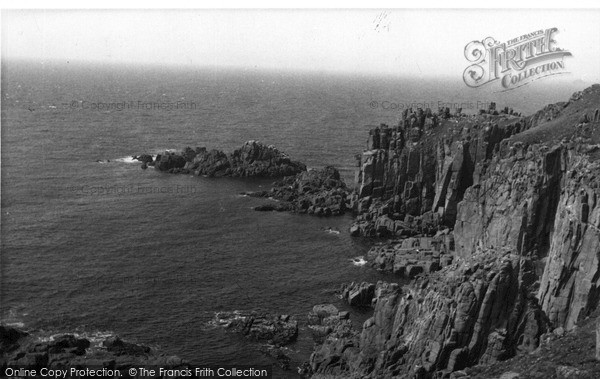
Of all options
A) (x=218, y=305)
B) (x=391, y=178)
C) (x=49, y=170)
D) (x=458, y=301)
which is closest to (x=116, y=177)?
(x=49, y=170)

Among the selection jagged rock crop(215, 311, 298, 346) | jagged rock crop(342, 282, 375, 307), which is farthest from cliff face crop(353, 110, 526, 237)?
jagged rock crop(215, 311, 298, 346)

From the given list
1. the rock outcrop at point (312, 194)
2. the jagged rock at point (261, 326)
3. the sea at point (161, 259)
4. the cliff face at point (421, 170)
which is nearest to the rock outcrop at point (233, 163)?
the sea at point (161, 259)

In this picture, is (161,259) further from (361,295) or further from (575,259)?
(575,259)

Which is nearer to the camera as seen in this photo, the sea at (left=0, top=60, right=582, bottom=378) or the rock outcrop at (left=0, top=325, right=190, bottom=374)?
the rock outcrop at (left=0, top=325, right=190, bottom=374)

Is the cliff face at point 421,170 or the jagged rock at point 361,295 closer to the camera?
the jagged rock at point 361,295

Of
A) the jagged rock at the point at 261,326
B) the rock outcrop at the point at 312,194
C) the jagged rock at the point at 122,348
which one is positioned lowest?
the jagged rock at the point at 261,326

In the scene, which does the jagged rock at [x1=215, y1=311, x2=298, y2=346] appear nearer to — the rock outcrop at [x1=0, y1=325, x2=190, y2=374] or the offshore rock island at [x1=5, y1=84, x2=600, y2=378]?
the offshore rock island at [x1=5, y1=84, x2=600, y2=378]

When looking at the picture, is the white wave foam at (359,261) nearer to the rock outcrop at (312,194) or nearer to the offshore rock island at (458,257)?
the offshore rock island at (458,257)
